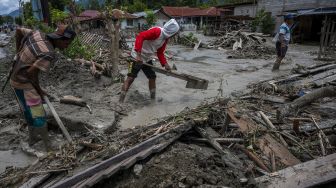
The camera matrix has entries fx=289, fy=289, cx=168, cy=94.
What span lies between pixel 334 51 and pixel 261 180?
11784mm

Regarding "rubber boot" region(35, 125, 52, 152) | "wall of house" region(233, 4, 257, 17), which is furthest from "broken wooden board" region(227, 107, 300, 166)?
"wall of house" region(233, 4, 257, 17)

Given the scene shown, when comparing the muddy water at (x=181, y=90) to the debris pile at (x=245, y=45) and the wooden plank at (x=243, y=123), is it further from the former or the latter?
the debris pile at (x=245, y=45)

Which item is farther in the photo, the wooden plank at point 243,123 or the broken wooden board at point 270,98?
the broken wooden board at point 270,98

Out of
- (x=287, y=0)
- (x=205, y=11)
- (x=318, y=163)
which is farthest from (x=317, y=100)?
(x=205, y=11)

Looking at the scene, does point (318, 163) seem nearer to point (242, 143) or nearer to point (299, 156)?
point (299, 156)

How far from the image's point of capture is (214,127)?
3.86m

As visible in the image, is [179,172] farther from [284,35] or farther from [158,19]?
[158,19]

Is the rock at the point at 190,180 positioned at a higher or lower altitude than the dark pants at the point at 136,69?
lower

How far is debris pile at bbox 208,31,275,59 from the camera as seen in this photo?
15.2m

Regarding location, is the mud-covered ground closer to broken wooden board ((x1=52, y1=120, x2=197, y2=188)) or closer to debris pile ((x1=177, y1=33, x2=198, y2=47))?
broken wooden board ((x1=52, y1=120, x2=197, y2=188))

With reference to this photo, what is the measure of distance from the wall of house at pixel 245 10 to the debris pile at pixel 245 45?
555 inches

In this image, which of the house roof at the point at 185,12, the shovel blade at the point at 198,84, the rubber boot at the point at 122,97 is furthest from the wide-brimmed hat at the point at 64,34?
the house roof at the point at 185,12

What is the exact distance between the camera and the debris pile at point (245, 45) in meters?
15.2

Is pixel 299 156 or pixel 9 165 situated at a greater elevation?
pixel 299 156
